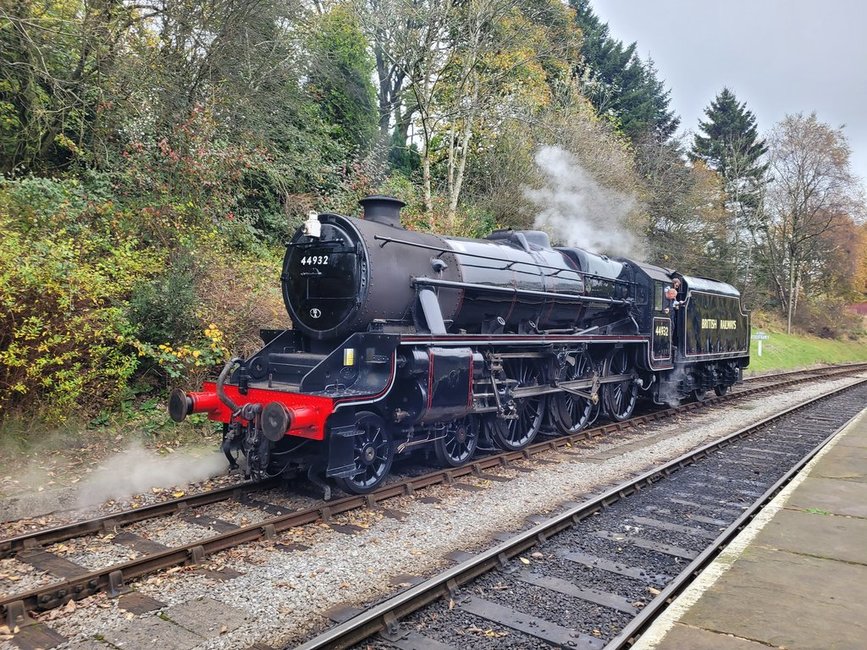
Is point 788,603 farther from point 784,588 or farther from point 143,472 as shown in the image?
point 143,472

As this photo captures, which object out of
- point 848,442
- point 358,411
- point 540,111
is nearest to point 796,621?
point 358,411

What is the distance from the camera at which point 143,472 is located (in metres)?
6.61

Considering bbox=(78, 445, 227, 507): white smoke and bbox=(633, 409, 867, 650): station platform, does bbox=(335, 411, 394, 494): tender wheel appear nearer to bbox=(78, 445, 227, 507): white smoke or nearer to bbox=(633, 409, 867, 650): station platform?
bbox=(78, 445, 227, 507): white smoke

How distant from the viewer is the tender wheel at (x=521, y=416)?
8258mm

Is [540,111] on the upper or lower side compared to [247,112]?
upper

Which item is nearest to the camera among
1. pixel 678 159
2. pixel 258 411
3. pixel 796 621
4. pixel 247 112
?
pixel 796 621

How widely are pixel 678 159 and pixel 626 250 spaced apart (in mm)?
15582

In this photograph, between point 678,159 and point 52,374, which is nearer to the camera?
point 52,374

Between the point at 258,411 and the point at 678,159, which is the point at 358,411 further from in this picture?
the point at 678,159

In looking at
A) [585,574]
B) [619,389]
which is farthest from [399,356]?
[619,389]

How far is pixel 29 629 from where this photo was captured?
3.48 metres

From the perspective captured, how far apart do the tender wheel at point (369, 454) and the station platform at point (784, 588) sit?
318 cm

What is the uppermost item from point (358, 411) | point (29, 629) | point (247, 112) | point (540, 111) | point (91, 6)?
point (540, 111)

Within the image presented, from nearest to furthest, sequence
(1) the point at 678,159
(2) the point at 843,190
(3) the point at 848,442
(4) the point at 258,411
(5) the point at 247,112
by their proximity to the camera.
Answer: (4) the point at 258,411 < (3) the point at 848,442 < (5) the point at 247,112 < (1) the point at 678,159 < (2) the point at 843,190
